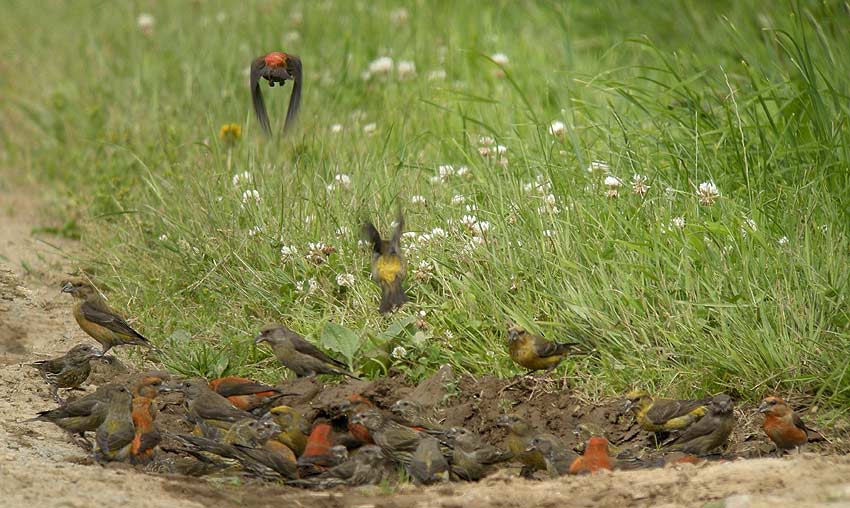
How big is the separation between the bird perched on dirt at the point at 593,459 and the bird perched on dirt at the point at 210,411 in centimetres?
154

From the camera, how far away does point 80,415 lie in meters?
5.54

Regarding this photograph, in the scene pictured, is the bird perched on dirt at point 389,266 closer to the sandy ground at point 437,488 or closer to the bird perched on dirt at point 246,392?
the bird perched on dirt at point 246,392

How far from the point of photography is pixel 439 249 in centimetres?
670

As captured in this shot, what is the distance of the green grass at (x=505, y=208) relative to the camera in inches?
226

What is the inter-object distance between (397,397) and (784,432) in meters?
1.85

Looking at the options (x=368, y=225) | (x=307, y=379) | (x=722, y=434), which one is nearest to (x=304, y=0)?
(x=368, y=225)

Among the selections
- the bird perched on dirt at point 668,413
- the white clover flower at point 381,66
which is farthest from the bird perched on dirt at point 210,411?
the white clover flower at point 381,66

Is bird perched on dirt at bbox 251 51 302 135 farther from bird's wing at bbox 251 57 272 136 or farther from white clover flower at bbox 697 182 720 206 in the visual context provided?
white clover flower at bbox 697 182 720 206

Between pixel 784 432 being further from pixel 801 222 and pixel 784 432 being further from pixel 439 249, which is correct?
pixel 439 249

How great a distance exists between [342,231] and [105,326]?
4.83 ft

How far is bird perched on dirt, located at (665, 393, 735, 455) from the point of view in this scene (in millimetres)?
5141

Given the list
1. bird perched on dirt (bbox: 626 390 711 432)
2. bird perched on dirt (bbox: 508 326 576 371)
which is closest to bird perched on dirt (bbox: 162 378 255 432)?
bird perched on dirt (bbox: 508 326 576 371)

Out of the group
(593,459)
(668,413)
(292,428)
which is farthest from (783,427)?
Answer: (292,428)

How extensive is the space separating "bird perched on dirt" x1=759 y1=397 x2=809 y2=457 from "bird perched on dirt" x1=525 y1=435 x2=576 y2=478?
0.73 meters
